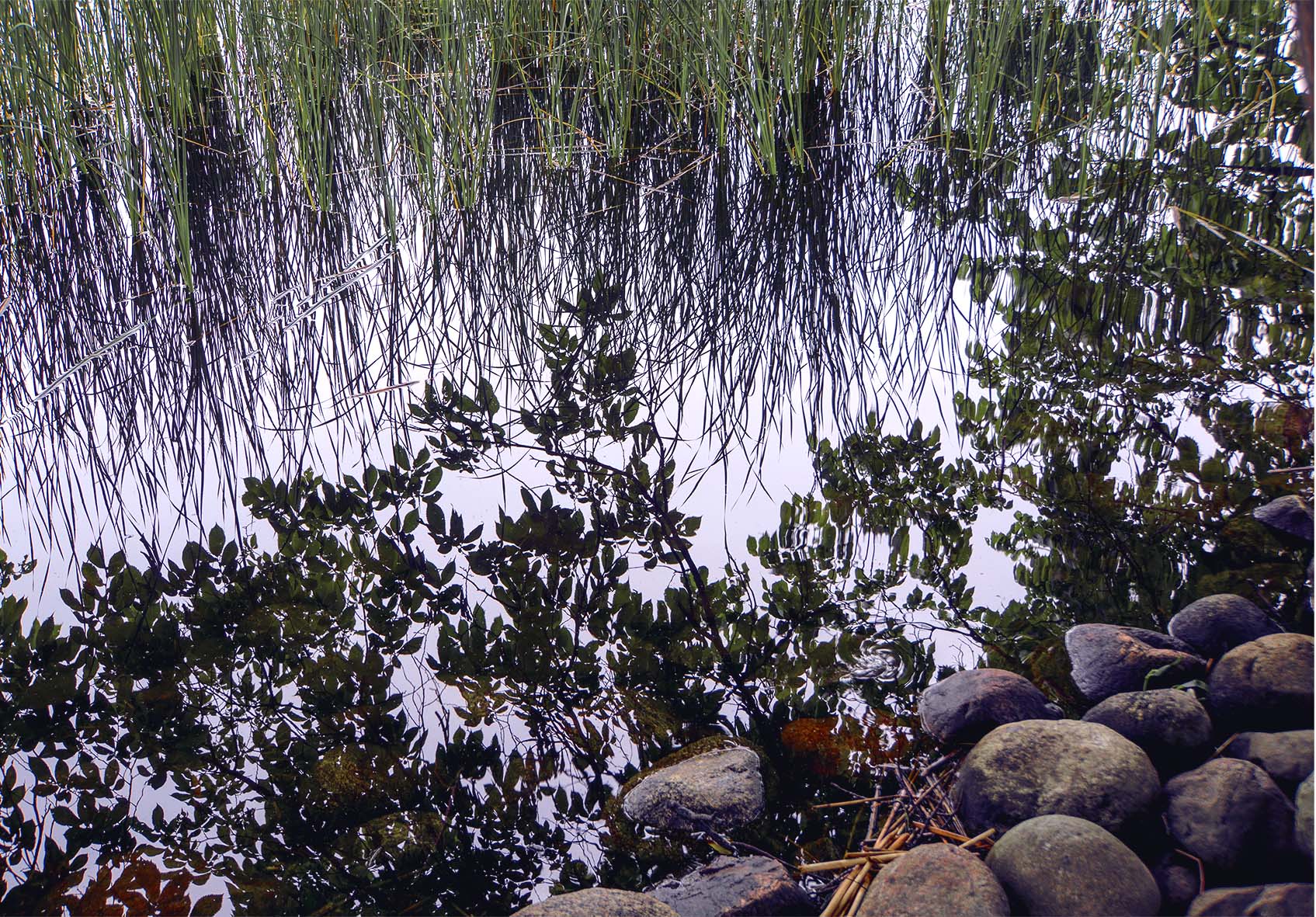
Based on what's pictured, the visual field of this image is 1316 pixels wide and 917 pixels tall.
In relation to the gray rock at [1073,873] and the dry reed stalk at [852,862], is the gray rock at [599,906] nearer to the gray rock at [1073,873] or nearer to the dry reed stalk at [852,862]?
the dry reed stalk at [852,862]

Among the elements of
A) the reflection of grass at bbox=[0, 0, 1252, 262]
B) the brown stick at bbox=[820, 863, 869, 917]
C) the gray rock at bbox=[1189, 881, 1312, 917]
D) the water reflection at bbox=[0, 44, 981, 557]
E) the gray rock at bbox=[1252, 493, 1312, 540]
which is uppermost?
the reflection of grass at bbox=[0, 0, 1252, 262]

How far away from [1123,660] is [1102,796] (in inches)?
10.3

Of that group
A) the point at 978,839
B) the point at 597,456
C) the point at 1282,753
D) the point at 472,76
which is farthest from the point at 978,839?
the point at 472,76

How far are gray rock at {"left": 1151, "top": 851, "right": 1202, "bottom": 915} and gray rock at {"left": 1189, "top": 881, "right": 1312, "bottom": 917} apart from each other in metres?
0.03

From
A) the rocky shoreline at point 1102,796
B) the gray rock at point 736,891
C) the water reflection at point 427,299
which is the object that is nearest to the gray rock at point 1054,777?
the rocky shoreline at point 1102,796

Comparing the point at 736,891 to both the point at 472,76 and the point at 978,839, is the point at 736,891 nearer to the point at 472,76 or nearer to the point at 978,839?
the point at 978,839

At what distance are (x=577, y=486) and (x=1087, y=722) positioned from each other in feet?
3.17

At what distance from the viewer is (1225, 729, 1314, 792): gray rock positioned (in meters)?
0.84

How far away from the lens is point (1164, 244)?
6.15ft

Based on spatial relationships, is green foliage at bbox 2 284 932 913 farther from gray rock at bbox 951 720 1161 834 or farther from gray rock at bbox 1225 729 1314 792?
gray rock at bbox 1225 729 1314 792

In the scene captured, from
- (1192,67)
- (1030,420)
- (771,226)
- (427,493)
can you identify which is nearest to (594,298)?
(771,226)

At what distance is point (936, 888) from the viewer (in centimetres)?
76

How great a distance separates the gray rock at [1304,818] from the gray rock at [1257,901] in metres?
0.04

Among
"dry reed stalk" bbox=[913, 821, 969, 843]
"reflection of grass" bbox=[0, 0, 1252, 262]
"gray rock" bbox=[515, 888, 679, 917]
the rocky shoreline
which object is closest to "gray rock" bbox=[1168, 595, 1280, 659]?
the rocky shoreline
